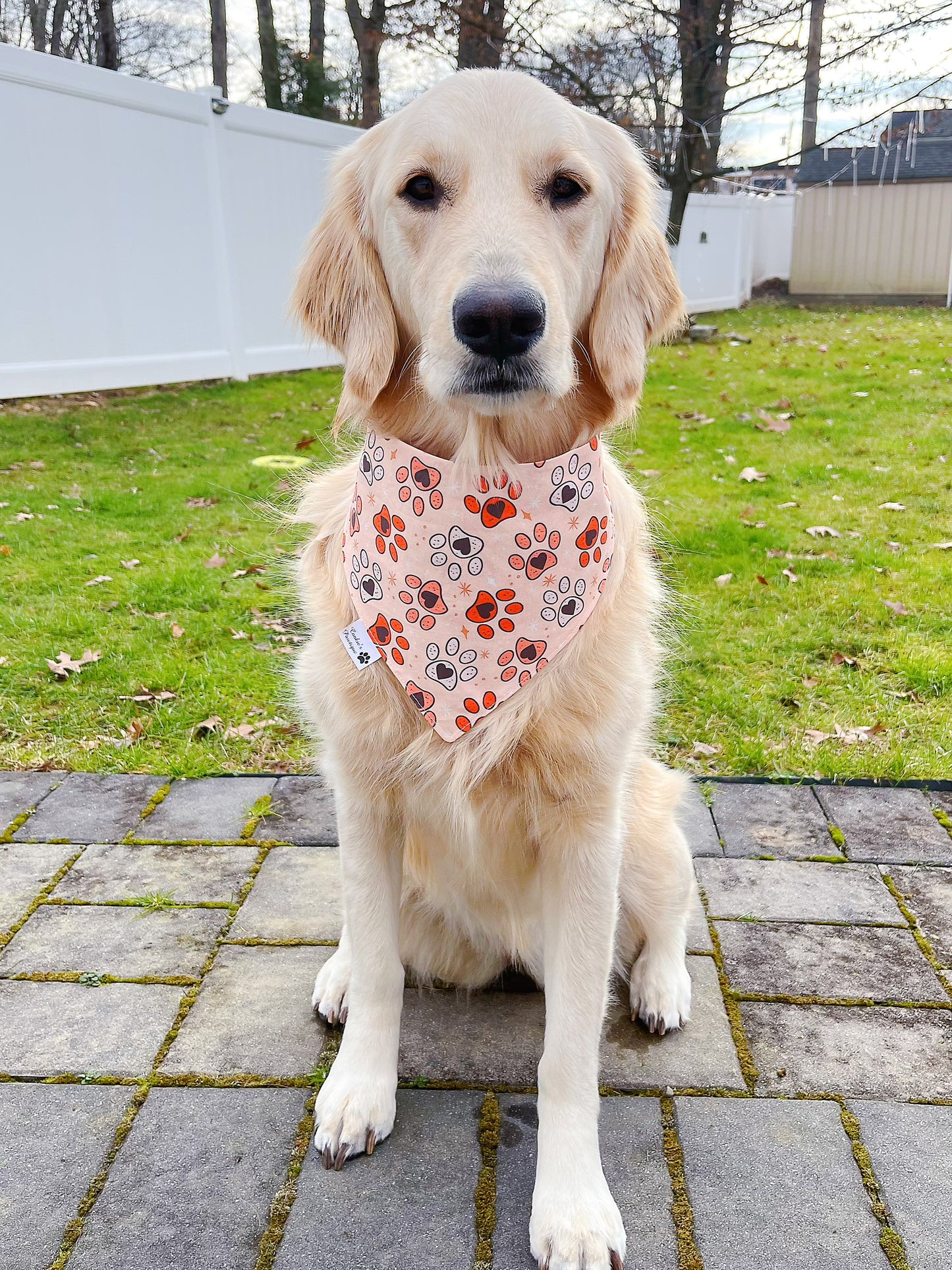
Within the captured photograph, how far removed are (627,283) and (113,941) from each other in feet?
6.09

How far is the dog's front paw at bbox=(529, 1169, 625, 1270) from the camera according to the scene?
5.28ft

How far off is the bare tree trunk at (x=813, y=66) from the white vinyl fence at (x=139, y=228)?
19.1 ft

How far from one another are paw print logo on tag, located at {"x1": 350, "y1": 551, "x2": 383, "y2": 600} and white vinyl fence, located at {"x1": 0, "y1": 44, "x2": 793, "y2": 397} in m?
6.36

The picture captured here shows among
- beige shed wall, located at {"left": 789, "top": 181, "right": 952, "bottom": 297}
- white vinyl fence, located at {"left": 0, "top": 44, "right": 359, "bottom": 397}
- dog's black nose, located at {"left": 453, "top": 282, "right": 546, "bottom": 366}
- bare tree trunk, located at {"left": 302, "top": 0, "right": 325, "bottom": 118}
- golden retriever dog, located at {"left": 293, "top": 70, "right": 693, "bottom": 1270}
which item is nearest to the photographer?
dog's black nose, located at {"left": 453, "top": 282, "right": 546, "bottom": 366}

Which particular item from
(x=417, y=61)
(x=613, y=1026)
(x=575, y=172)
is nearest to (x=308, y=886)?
(x=613, y=1026)

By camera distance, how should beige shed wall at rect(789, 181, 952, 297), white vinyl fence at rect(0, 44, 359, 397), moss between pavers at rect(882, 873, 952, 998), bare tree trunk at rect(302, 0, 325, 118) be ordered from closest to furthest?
moss between pavers at rect(882, 873, 952, 998) < white vinyl fence at rect(0, 44, 359, 397) < bare tree trunk at rect(302, 0, 325, 118) < beige shed wall at rect(789, 181, 952, 297)

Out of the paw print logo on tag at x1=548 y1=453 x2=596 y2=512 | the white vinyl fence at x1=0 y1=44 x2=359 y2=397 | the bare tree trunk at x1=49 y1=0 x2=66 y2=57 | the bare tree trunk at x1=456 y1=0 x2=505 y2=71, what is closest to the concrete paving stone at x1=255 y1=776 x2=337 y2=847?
the paw print logo on tag at x1=548 y1=453 x2=596 y2=512

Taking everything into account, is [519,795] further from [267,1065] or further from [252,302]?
[252,302]

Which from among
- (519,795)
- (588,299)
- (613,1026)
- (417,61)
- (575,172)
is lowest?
(613,1026)

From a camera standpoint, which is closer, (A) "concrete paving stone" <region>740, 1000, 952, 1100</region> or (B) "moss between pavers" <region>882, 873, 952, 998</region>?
(A) "concrete paving stone" <region>740, 1000, 952, 1100</region>

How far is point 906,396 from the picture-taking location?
851 centimetres

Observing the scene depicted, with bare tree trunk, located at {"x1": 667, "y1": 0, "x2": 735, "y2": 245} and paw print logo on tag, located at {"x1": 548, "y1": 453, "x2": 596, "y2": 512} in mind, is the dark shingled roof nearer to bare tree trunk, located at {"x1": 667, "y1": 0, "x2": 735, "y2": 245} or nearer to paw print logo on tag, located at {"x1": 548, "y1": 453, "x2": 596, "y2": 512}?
bare tree trunk, located at {"x1": 667, "y1": 0, "x2": 735, "y2": 245}

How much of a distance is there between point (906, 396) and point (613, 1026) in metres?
7.75

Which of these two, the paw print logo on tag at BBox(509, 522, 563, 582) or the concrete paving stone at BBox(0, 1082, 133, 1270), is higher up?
the paw print logo on tag at BBox(509, 522, 563, 582)
